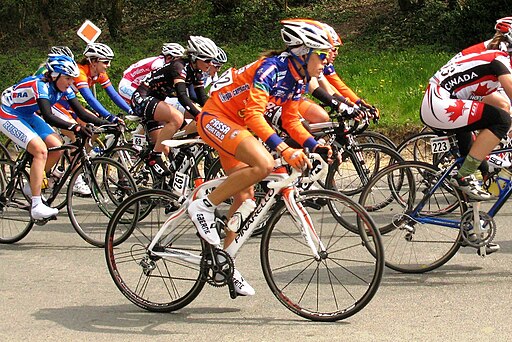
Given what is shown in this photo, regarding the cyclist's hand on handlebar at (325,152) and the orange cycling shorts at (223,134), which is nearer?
the cyclist's hand on handlebar at (325,152)

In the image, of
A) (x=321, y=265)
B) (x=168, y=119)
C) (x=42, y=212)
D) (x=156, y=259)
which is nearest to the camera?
(x=156, y=259)

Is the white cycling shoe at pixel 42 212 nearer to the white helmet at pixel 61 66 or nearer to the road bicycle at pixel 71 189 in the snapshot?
the road bicycle at pixel 71 189

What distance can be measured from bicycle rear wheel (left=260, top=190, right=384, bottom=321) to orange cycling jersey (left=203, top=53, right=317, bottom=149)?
520mm

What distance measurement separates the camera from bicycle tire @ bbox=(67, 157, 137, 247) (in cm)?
845

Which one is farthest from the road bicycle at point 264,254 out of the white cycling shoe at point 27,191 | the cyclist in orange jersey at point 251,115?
the white cycling shoe at point 27,191

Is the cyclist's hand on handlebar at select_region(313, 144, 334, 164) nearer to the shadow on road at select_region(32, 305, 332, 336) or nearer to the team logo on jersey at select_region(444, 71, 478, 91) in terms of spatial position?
the shadow on road at select_region(32, 305, 332, 336)

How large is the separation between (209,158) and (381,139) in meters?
1.92

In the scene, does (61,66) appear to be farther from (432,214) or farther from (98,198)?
(432,214)

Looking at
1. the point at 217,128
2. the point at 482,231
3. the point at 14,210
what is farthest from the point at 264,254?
the point at 14,210

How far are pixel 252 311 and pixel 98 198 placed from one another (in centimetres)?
305

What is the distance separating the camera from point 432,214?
7.07 m

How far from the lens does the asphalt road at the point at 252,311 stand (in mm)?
5773

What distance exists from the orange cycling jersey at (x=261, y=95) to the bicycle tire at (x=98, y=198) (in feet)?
8.33

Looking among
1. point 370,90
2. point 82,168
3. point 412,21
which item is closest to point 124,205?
point 82,168
